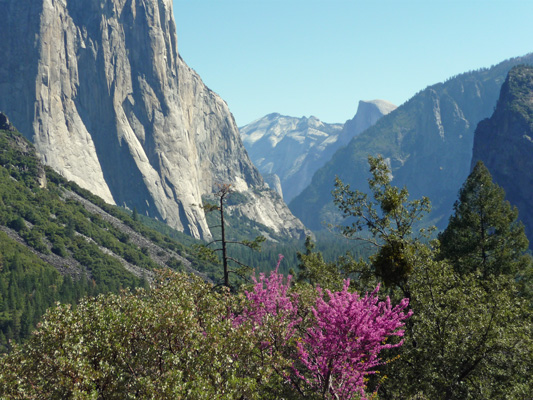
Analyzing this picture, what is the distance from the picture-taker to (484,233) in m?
48.4

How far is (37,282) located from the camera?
145000mm

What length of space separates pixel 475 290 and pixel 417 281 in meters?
2.99

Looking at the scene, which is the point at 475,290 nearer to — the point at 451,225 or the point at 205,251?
the point at 205,251

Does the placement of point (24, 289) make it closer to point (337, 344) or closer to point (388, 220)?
point (388, 220)

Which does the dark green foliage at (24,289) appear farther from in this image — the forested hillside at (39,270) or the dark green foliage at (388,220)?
the dark green foliage at (388,220)

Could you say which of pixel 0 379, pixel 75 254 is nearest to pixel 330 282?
pixel 0 379

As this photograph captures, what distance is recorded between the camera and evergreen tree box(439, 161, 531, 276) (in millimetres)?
47197

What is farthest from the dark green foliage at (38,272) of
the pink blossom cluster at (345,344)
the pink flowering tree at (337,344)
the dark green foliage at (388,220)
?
the pink blossom cluster at (345,344)

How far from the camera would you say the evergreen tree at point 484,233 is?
47.2m

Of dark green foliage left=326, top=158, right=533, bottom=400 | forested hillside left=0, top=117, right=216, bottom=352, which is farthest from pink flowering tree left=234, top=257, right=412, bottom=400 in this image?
forested hillside left=0, top=117, right=216, bottom=352

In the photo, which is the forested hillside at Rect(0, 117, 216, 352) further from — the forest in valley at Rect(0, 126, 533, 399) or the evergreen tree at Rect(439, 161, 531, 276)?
the forest in valley at Rect(0, 126, 533, 399)

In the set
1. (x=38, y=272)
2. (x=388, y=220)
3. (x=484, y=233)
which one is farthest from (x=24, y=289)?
(x=388, y=220)

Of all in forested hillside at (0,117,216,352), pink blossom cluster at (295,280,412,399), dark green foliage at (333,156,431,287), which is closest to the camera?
pink blossom cluster at (295,280,412,399)

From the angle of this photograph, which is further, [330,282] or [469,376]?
[330,282]
